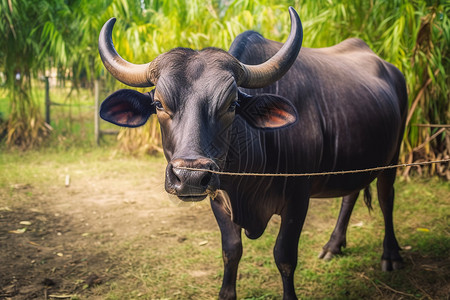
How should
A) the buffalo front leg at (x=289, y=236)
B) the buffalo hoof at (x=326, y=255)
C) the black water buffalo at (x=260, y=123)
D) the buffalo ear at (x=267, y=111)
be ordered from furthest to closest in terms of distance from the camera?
the buffalo hoof at (x=326, y=255), the buffalo front leg at (x=289, y=236), the buffalo ear at (x=267, y=111), the black water buffalo at (x=260, y=123)

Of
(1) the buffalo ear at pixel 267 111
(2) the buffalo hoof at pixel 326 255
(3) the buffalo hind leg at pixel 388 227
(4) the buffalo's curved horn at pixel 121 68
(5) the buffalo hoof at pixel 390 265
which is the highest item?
(4) the buffalo's curved horn at pixel 121 68

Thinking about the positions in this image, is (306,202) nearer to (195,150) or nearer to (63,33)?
(195,150)

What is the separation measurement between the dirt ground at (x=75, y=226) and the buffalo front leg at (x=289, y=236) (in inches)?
24.4

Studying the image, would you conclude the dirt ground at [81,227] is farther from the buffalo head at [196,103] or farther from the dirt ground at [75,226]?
the buffalo head at [196,103]

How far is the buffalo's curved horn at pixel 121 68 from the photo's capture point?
2146mm

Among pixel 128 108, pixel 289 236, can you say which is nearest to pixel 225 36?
pixel 128 108

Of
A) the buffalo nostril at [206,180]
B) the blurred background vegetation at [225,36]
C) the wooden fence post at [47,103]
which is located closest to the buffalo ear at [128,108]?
the buffalo nostril at [206,180]

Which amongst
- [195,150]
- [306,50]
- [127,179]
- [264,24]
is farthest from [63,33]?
[195,150]

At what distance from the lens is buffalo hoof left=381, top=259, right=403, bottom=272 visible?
329cm

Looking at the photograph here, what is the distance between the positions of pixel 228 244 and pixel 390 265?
143cm

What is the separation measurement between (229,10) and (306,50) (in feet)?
8.71

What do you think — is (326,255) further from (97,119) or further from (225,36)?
(97,119)

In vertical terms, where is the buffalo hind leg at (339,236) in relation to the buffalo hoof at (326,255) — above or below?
above

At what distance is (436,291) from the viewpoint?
2.87 meters
